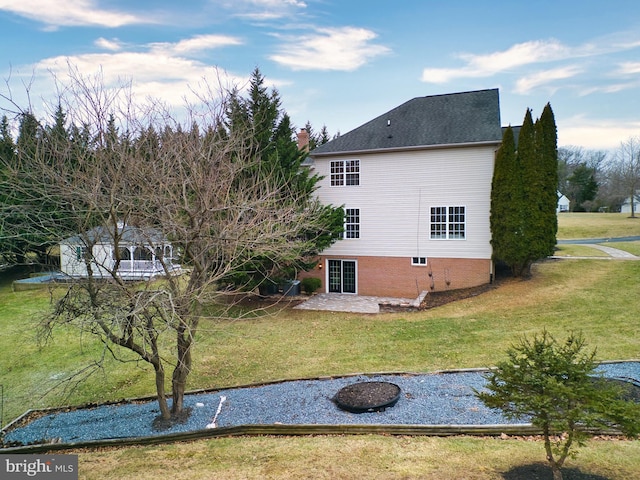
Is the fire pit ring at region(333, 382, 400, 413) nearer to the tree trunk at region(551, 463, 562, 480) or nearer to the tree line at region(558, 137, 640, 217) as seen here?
the tree trunk at region(551, 463, 562, 480)

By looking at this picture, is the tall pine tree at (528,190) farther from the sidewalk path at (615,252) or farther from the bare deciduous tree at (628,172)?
the bare deciduous tree at (628,172)

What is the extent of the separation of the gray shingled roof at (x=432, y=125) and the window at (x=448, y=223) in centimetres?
319

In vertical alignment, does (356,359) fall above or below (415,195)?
below

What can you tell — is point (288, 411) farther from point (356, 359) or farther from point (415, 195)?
point (415, 195)

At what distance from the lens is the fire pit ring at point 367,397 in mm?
7305

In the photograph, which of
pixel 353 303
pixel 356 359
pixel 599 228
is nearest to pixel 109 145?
pixel 356 359

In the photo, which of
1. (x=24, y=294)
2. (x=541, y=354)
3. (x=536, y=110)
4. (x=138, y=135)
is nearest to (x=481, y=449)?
(x=541, y=354)

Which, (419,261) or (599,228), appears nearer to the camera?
(419,261)

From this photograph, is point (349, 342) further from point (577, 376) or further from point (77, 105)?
point (77, 105)

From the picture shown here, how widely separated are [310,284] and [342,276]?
1899mm

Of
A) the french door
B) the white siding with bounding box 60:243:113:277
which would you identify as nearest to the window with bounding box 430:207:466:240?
the french door

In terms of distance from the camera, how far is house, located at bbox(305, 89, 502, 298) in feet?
59.1

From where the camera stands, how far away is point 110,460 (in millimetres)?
5957

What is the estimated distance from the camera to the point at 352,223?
20.3 m
